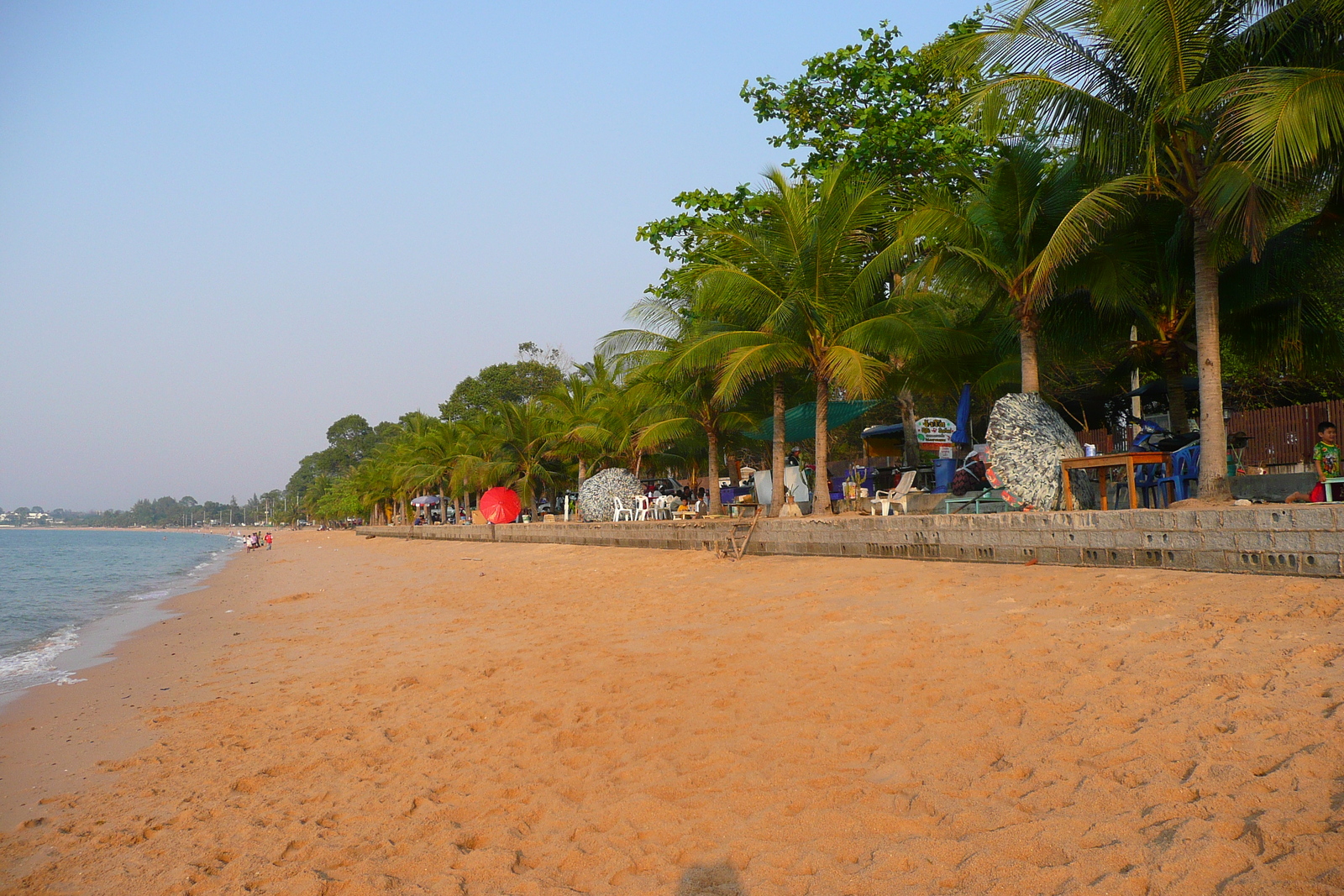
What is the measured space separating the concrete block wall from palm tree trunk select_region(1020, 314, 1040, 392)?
2295 mm

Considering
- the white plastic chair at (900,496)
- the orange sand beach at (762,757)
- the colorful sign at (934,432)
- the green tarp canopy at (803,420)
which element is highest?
the green tarp canopy at (803,420)

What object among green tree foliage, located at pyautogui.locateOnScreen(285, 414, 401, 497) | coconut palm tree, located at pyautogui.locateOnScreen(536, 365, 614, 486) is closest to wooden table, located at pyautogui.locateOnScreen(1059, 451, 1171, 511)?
coconut palm tree, located at pyautogui.locateOnScreen(536, 365, 614, 486)

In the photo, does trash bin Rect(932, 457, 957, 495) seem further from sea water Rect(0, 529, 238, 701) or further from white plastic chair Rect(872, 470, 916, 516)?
sea water Rect(0, 529, 238, 701)

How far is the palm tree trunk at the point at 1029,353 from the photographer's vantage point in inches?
407

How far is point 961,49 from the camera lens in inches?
359

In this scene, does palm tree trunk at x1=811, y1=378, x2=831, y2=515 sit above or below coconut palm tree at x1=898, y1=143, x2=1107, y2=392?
below

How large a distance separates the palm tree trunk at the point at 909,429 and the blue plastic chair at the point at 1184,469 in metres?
5.88

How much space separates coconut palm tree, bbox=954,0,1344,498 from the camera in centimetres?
712

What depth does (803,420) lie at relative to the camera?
18516 mm

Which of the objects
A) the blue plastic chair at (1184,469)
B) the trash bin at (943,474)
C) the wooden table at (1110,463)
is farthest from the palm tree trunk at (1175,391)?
the trash bin at (943,474)

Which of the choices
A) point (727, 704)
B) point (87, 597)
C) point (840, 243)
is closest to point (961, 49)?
point (840, 243)

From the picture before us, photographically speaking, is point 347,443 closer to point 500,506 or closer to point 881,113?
point 500,506

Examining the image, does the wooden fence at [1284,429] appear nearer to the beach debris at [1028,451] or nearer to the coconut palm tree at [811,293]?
the coconut palm tree at [811,293]

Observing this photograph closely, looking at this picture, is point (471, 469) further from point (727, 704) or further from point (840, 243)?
point (727, 704)
